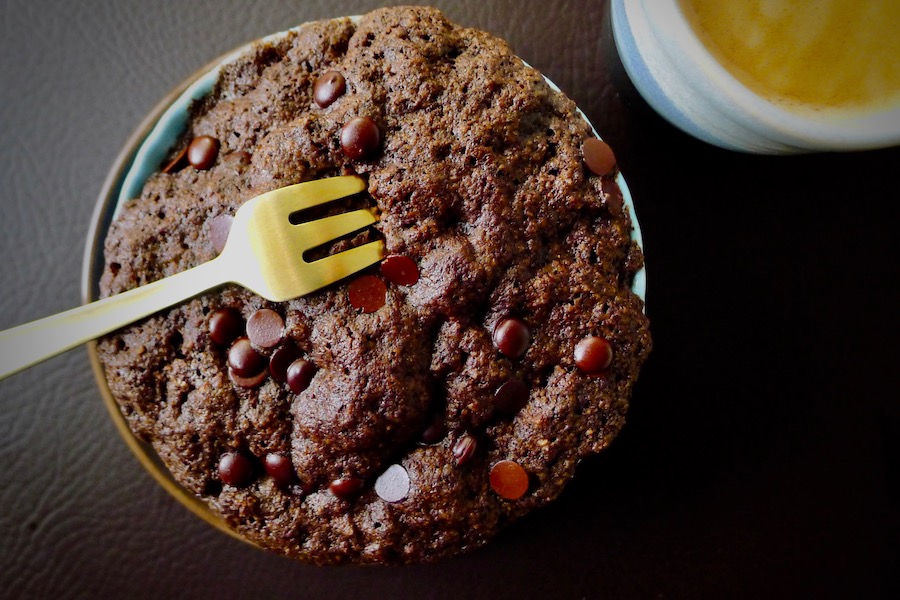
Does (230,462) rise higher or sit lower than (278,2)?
lower

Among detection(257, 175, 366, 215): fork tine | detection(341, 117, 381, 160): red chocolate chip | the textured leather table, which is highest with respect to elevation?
detection(341, 117, 381, 160): red chocolate chip

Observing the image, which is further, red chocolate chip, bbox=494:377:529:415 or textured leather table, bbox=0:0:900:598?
textured leather table, bbox=0:0:900:598

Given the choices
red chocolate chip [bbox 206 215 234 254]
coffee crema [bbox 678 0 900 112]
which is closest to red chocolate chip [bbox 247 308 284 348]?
red chocolate chip [bbox 206 215 234 254]

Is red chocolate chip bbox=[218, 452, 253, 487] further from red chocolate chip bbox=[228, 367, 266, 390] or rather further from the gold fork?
the gold fork

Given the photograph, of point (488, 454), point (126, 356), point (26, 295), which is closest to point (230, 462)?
point (126, 356)

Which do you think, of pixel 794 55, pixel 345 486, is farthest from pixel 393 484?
pixel 794 55

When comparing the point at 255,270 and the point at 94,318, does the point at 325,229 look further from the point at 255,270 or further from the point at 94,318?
the point at 94,318

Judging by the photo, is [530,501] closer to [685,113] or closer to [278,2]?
[685,113]
